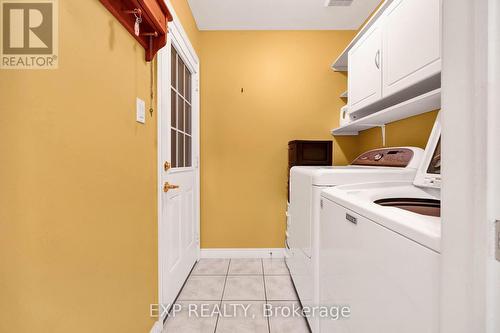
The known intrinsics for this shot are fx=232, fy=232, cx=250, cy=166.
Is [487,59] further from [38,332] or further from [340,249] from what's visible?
[38,332]

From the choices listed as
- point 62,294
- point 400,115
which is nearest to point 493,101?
point 62,294

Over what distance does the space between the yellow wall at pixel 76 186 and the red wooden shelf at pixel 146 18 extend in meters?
0.05

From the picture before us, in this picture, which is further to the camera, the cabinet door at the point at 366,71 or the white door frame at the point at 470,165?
the cabinet door at the point at 366,71

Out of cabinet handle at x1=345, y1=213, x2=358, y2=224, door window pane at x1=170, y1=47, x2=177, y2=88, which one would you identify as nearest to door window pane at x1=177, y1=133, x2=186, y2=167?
door window pane at x1=170, y1=47, x2=177, y2=88

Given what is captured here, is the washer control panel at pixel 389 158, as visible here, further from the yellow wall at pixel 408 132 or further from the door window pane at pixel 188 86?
the door window pane at pixel 188 86

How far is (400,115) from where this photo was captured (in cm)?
182

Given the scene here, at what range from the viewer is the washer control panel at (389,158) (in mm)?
Result: 1591

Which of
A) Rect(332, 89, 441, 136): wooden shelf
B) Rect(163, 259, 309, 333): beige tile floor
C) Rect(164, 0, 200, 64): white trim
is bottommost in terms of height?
Rect(163, 259, 309, 333): beige tile floor

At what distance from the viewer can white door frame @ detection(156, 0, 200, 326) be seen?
1.54 m

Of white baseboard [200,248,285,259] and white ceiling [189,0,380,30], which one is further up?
white ceiling [189,0,380,30]

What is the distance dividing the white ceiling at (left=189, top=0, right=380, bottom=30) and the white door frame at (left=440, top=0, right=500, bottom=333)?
233cm

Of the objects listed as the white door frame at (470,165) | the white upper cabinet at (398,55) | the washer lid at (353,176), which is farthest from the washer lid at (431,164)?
the white door frame at (470,165)

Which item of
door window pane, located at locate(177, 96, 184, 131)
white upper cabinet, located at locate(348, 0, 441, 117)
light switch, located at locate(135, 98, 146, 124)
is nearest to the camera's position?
white upper cabinet, located at locate(348, 0, 441, 117)

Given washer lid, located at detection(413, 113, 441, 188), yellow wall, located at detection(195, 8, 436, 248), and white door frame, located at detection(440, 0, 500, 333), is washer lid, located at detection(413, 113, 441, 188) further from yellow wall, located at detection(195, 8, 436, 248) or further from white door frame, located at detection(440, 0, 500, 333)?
yellow wall, located at detection(195, 8, 436, 248)
